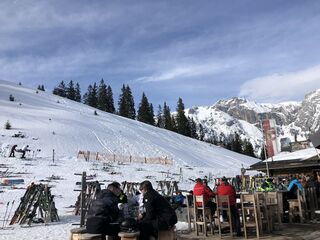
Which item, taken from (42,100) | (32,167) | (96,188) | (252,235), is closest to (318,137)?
(252,235)

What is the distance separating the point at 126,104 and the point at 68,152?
5563cm

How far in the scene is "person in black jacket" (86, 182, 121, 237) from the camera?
21.5 ft

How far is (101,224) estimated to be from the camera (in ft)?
21.5

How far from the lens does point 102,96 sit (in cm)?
9481

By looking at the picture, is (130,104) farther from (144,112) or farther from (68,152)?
(68,152)

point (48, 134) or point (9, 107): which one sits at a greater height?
point (9, 107)

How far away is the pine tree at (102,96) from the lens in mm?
93750

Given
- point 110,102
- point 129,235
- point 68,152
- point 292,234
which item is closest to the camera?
point 129,235

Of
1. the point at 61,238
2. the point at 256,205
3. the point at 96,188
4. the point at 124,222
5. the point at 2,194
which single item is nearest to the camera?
the point at 124,222

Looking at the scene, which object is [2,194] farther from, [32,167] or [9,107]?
[9,107]

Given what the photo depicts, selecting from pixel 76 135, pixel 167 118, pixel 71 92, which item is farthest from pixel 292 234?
pixel 71 92

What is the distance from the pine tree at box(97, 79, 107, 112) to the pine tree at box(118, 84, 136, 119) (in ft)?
12.3

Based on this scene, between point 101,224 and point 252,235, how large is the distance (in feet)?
17.4

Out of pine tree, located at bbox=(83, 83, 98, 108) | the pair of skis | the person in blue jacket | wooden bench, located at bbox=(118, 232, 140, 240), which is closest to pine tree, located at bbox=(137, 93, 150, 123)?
pine tree, located at bbox=(83, 83, 98, 108)
